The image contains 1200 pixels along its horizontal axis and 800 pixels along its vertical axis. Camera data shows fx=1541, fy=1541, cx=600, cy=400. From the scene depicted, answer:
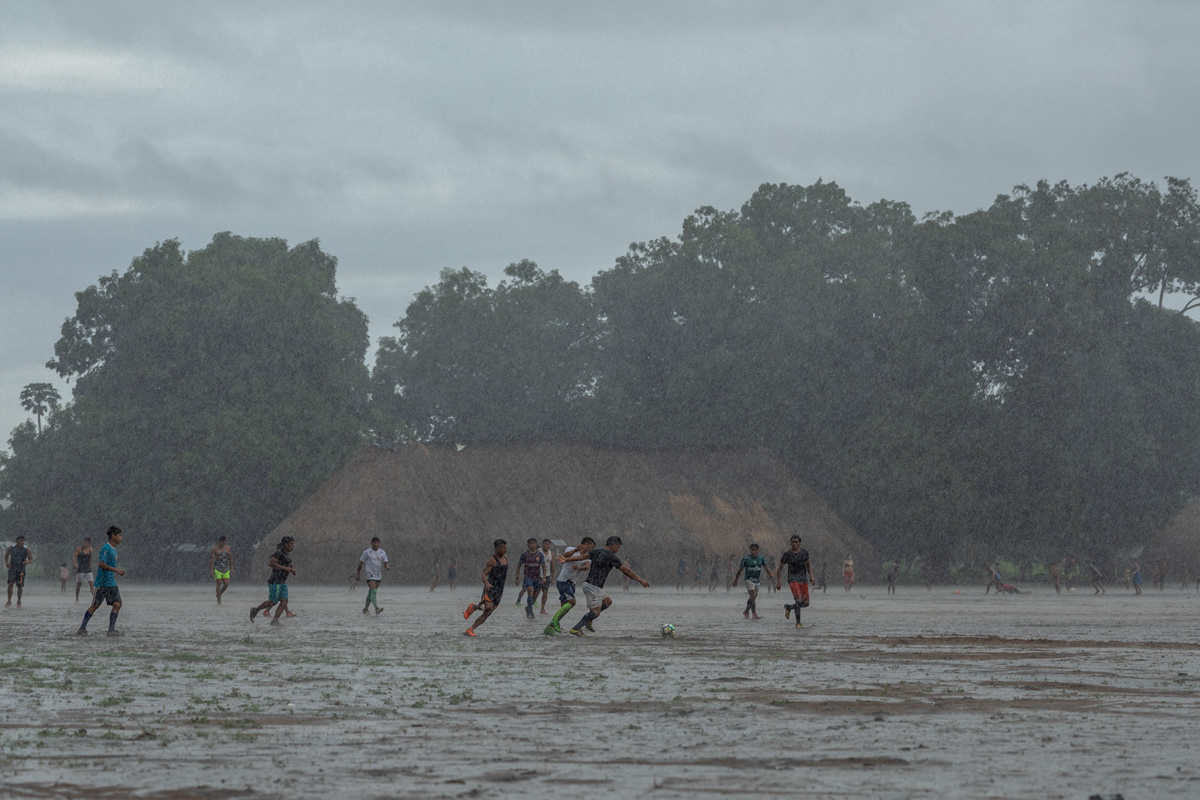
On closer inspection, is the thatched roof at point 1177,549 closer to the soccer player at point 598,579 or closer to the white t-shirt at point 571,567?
the white t-shirt at point 571,567

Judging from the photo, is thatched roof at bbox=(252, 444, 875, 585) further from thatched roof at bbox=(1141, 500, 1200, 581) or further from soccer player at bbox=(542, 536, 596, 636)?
soccer player at bbox=(542, 536, 596, 636)

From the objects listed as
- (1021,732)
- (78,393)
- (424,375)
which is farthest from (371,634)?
(424,375)

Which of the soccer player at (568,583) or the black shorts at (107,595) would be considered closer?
the black shorts at (107,595)

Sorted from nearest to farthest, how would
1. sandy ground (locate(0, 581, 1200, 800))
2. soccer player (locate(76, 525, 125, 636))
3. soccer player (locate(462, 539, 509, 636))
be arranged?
sandy ground (locate(0, 581, 1200, 800))
soccer player (locate(76, 525, 125, 636))
soccer player (locate(462, 539, 509, 636))

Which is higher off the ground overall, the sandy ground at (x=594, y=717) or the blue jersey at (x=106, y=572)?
the blue jersey at (x=106, y=572)

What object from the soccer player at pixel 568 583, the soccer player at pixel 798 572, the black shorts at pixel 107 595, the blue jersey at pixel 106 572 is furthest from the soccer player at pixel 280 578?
the soccer player at pixel 798 572

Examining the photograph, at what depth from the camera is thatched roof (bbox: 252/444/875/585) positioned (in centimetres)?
6625

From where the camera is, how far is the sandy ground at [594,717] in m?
8.03

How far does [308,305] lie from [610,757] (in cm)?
A: 6979

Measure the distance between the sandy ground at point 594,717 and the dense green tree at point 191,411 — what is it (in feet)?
159

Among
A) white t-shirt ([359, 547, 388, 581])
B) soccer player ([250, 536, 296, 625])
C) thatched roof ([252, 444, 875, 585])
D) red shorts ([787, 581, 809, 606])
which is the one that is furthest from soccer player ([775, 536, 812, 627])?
thatched roof ([252, 444, 875, 585])

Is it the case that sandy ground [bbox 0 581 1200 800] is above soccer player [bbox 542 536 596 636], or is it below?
below

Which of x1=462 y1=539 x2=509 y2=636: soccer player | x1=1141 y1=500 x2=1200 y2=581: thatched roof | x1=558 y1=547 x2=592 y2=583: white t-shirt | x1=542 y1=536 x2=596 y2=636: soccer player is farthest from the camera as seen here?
x1=1141 y1=500 x2=1200 y2=581: thatched roof

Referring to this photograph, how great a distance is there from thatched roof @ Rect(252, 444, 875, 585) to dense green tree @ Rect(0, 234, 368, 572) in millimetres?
3993
